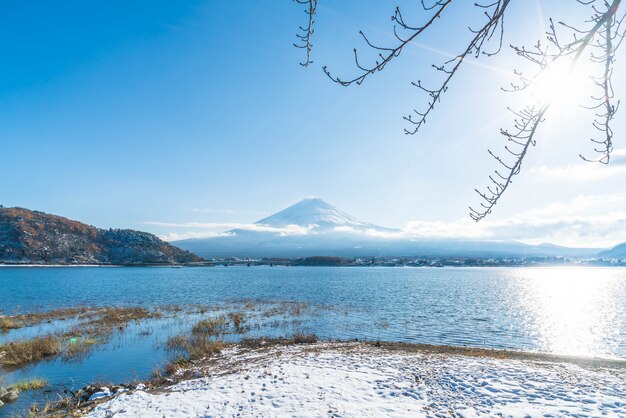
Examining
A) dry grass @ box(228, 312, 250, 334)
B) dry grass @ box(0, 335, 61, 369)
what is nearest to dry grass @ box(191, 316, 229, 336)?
dry grass @ box(228, 312, 250, 334)

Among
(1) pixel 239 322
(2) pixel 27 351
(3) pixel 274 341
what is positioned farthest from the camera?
(1) pixel 239 322

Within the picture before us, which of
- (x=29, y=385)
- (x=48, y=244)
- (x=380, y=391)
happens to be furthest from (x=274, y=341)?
(x=48, y=244)

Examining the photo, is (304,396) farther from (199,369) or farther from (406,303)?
(406,303)

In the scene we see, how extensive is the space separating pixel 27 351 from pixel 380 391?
18.4 metres

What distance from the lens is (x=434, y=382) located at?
13055 millimetres

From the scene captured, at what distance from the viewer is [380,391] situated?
38.4 ft

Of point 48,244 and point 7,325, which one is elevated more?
point 48,244

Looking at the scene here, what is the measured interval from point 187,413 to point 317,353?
941cm

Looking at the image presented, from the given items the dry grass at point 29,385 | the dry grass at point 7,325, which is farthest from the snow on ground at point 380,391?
the dry grass at point 7,325

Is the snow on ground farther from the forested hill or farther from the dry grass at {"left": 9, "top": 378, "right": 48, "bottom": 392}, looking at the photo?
the forested hill

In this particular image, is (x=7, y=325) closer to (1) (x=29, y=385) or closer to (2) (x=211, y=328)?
(2) (x=211, y=328)

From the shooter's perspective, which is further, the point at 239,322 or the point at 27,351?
the point at 239,322

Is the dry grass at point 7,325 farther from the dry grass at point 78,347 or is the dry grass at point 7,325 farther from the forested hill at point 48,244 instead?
the forested hill at point 48,244

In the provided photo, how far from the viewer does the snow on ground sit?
396 inches
